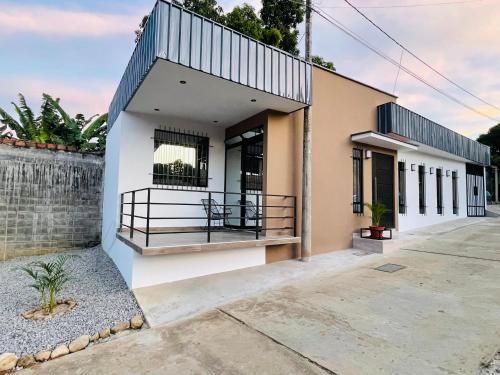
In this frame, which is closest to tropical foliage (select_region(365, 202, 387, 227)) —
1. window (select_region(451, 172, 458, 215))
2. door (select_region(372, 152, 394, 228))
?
door (select_region(372, 152, 394, 228))

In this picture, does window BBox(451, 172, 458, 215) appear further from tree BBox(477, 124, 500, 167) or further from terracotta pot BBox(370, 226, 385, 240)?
tree BBox(477, 124, 500, 167)

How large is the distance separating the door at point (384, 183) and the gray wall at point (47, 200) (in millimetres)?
8489

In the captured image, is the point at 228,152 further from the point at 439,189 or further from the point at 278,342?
the point at 439,189

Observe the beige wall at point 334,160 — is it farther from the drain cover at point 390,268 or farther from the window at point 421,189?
the window at point 421,189

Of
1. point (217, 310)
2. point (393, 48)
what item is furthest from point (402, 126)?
point (217, 310)

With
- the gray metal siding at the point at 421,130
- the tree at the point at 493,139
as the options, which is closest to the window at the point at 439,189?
the gray metal siding at the point at 421,130

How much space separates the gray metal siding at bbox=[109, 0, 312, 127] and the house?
0.02 m

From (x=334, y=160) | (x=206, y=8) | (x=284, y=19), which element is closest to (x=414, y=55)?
(x=334, y=160)

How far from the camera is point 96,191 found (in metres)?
8.05

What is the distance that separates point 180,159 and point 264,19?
14.2 m

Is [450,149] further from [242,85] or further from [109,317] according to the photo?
[109,317]

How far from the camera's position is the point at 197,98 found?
5.87 m

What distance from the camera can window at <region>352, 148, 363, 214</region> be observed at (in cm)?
818

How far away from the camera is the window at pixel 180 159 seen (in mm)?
7039
